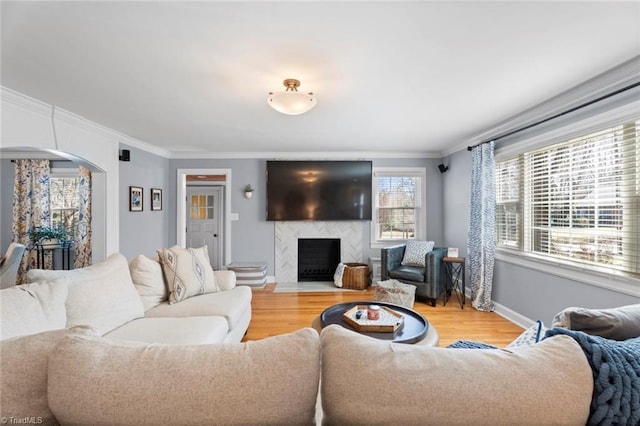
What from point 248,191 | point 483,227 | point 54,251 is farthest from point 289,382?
point 54,251

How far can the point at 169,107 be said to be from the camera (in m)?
2.77

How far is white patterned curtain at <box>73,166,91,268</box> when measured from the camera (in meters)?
4.30

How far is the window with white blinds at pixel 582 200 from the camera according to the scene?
6.81 ft

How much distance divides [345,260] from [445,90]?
3301mm

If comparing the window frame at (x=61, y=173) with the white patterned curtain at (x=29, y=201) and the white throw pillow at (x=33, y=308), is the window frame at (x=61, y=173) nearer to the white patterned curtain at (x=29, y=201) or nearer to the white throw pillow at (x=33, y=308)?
the white patterned curtain at (x=29, y=201)

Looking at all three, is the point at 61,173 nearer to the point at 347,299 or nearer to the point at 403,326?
the point at 347,299

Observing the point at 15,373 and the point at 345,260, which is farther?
the point at 345,260

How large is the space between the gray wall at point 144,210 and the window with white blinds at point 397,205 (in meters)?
3.86

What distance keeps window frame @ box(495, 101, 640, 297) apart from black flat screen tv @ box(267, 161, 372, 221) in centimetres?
219

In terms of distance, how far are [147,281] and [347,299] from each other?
2.67 meters

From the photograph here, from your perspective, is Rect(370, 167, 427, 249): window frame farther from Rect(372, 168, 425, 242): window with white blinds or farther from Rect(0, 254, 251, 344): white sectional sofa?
Rect(0, 254, 251, 344): white sectional sofa

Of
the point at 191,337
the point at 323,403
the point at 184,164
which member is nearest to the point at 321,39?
the point at 323,403

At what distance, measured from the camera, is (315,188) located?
15.9ft

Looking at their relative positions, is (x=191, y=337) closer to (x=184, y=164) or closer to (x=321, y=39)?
(x=321, y=39)
